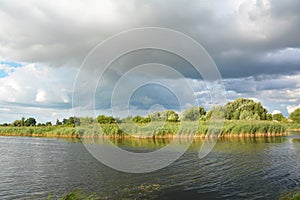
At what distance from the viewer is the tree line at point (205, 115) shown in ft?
134

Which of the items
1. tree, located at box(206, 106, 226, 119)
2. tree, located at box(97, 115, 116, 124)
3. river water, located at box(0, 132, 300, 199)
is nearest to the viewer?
river water, located at box(0, 132, 300, 199)

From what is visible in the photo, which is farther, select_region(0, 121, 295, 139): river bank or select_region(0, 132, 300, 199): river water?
select_region(0, 121, 295, 139): river bank

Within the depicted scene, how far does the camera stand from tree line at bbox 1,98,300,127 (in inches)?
1612

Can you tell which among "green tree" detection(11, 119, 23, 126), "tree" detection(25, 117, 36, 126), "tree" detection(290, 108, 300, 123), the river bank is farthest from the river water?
"green tree" detection(11, 119, 23, 126)

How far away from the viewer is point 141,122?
1679 inches

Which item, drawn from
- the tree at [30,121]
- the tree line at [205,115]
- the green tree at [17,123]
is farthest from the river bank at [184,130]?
the green tree at [17,123]

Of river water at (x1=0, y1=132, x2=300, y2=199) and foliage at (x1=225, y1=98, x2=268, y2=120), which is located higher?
foliage at (x1=225, y1=98, x2=268, y2=120)

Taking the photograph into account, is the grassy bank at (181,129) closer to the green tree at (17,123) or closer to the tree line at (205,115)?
the tree line at (205,115)

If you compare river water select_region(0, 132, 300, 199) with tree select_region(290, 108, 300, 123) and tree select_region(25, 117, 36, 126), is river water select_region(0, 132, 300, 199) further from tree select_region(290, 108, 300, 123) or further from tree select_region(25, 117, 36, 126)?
tree select_region(25, 117, 36, 126)

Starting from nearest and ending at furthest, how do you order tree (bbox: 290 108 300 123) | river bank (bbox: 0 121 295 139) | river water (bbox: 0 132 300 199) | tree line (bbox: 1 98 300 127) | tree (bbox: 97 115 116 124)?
river water (bbox: 0 132 300 199)
river bank (bbox: 0 121 295 139)
tree line (bbox: 1 98 300 127)
tree (bbox: 97 115 116 124)
tree (bbox: 290 108 300 123)

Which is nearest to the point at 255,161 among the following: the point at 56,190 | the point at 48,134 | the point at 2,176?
the point at 56,190

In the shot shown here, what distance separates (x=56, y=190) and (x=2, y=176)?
5652 millimetres

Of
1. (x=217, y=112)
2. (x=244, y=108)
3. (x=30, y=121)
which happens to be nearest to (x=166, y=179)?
(x=217, y=112)

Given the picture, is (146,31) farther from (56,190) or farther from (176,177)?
(56,190)
